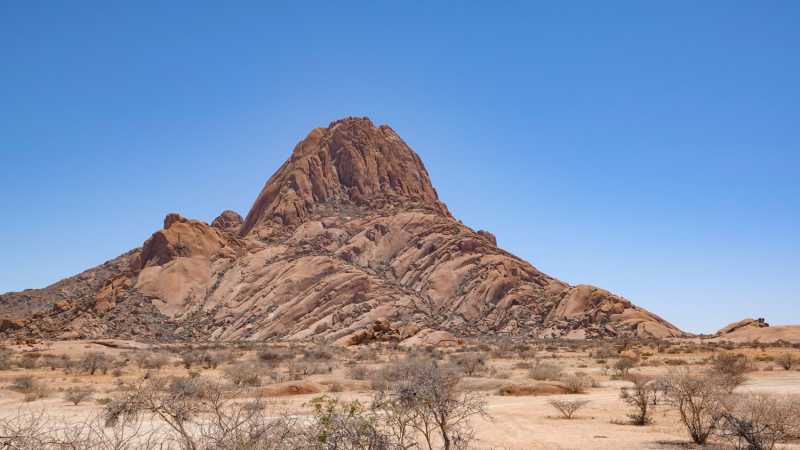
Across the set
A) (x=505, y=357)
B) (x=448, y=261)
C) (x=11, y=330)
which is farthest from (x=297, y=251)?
(x=505, y=357)

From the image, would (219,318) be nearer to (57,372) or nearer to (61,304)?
(61,304)

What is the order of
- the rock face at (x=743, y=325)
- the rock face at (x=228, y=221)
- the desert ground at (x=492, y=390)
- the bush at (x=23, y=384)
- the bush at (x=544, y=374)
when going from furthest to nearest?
the rock face at (x=228, y=221) → the rock face at (x=743, y=325) → the bush at (x=544, y=374) → the bush at (x=23, y=384) → the desert ground at (x=492, y=390)

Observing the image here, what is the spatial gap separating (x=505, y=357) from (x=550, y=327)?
3030 centimetres

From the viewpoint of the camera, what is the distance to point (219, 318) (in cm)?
6850

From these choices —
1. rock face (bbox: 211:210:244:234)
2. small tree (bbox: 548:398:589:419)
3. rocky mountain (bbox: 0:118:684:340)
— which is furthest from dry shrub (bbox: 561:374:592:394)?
rock face (bbox: 211:210:244:234)

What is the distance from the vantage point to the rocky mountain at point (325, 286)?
65.0 metres

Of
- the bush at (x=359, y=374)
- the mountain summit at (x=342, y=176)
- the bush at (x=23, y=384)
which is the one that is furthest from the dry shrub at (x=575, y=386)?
the mountain summit at (x=342, y=176)

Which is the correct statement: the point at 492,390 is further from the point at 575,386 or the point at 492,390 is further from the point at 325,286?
the point at 325,286

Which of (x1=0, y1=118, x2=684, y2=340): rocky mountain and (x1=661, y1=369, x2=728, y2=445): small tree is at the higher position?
(x1=0, y1=118, x2=684, y2=340): rocky mountain

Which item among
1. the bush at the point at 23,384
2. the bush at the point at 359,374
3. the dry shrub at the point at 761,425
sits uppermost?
the dry shrub at the point at 761,425

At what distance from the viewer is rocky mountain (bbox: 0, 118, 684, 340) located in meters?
65.0

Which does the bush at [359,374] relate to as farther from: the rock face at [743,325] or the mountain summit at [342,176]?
the mountain summit at [342,176]

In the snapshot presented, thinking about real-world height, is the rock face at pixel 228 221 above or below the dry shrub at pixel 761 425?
above

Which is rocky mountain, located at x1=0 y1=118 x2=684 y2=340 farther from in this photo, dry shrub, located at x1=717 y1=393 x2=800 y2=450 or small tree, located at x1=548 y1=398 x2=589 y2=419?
dry shrub, located at x1=717 y1=393 x2=800 y2=450
